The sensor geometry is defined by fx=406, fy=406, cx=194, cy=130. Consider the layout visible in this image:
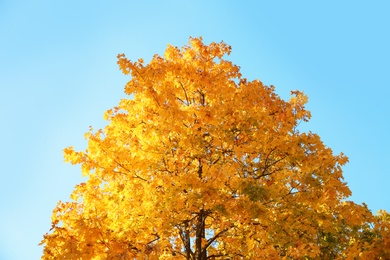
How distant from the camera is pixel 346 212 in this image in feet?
32.2

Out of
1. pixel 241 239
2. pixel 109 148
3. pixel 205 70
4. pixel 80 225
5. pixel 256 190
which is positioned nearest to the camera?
pixel 256 190

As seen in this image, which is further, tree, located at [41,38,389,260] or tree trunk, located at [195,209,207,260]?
tree trunk, located at [195,209,207,260]

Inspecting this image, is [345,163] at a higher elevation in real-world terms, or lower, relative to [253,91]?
lower

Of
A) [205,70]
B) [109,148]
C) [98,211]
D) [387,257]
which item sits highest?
[205,70]

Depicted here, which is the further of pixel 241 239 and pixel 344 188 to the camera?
pixel 241 239

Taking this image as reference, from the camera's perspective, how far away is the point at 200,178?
9.46 meters

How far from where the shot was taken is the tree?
877cm

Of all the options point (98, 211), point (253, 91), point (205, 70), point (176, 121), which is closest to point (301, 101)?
point (253, 91)

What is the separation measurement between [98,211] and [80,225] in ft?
4.82

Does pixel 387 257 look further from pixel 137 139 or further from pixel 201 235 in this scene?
pixel 137 139

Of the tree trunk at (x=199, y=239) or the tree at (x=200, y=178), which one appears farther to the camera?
the tree trunk at (x=199, y=239)

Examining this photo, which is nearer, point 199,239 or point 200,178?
point 200,178

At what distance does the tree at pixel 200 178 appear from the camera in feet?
28.8

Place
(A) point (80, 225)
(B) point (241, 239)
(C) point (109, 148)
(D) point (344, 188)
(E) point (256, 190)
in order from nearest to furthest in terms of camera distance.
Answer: (E) point (256, 190) < (A) point (80, 225) < (D) point (344, 188) < (C) point (109, 148) < (B) point (241, 239)
